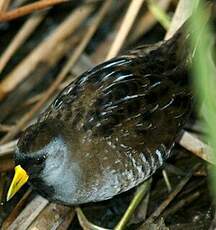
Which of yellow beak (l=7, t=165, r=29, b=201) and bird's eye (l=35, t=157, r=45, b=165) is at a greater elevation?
bird's eye (l=35, t=157, r=45, b=165)

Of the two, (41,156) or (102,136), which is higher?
(41,156)

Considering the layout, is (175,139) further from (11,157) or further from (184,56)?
(11,157)

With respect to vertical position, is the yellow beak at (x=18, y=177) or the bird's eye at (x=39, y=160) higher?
the bird's eye at (x=39, y=160)

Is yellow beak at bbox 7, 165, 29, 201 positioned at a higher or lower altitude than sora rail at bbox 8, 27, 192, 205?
higher

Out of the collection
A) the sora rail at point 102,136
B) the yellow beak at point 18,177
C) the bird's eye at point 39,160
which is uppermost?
the bird's eye at point 39,160

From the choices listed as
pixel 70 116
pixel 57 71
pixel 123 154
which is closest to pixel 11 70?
pixel 57 71

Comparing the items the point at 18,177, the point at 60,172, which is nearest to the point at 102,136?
the point at 60,172

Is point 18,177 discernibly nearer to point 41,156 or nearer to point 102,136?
point 41,156

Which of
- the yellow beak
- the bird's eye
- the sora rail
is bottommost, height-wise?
the sora rail
